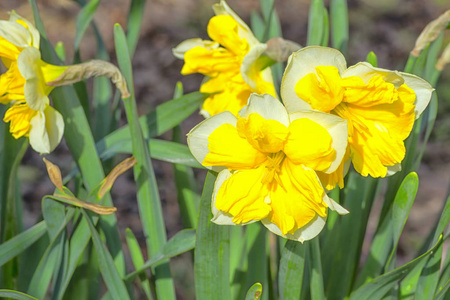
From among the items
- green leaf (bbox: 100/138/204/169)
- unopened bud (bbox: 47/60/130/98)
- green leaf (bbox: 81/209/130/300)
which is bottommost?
green leaf (bbox: 81/209/130/300)

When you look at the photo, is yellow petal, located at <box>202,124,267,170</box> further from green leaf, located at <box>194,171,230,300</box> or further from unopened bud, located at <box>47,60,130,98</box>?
unopened bud, located at <box>47,60,130,98</box>

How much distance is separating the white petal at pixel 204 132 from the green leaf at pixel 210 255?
0.04 meters

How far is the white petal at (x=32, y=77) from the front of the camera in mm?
897

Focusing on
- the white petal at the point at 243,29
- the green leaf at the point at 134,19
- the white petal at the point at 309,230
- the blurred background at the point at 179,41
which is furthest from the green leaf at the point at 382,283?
the blurred background at the point at 179,41

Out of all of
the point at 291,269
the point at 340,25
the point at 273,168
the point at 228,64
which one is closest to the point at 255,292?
the point at 291,269

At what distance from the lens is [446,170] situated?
263cm

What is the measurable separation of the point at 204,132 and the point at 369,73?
0.24 meters

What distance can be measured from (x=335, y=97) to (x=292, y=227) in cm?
18

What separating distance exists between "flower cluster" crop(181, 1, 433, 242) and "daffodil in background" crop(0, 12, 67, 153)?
30cm

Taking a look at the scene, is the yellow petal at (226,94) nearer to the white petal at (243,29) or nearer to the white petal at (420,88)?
the white petal at (243,29)

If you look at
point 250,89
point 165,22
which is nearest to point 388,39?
point 165,22

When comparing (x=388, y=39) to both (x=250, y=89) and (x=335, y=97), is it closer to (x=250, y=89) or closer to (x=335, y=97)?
(x=250, y=89)

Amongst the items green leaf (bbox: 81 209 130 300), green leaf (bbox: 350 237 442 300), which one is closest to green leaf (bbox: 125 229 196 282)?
green leaf (bbox: 81 209 130 300)

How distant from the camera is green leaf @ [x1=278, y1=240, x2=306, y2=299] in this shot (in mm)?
853
